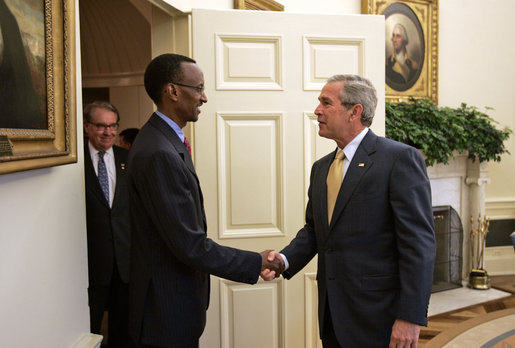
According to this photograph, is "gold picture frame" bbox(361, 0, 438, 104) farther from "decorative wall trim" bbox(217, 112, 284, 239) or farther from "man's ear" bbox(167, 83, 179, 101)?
"man's ear" bbox(167, 83, 179, 101)

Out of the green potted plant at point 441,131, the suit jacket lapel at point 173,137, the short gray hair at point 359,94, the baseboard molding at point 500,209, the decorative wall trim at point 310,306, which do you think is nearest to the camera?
the suit jacket lapel at point 173,137

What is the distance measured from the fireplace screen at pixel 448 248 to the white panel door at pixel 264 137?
3.30 m

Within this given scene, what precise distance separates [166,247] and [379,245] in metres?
0.75

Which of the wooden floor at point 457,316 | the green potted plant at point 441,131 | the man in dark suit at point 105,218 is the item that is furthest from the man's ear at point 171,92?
the green potted plant at point 441,131

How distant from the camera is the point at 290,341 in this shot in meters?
2.61

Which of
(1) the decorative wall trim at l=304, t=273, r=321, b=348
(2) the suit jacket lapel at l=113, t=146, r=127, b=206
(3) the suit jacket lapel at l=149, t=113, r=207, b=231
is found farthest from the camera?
(1) the decorative wall trim at l=304, t=273, r=321, b=348

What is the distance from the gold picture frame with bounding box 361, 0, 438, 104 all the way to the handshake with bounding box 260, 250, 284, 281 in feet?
12.5

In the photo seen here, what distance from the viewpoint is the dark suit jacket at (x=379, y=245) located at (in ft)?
5.52

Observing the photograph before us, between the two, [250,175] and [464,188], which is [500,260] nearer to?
[464,188]

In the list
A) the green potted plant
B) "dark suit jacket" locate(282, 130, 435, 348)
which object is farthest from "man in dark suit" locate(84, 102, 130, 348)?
the green potted plant

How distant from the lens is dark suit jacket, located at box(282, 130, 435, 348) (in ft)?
5.52

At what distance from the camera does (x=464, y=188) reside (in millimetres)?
5609

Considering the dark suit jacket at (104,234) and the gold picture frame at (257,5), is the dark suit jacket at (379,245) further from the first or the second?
the gold picture frame at (257,5)

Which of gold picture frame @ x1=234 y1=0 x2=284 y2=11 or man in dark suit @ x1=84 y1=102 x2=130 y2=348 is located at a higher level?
gold picture frame @ x1=234 y1=0 x2=284 y2=11
